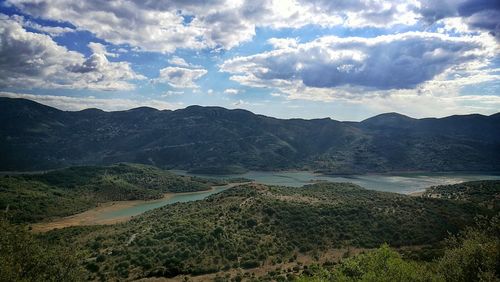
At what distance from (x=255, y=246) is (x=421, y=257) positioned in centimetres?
2233

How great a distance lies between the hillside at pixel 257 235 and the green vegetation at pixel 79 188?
36.9 metres

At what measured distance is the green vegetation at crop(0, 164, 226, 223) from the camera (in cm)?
10581

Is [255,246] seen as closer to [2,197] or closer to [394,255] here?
[394,255]

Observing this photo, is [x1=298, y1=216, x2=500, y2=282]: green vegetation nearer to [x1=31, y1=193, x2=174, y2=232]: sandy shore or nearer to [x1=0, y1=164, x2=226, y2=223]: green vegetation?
[x1=0, y1=164, x2=226, y2=223]: green vegetation

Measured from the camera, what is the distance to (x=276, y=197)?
84188mm

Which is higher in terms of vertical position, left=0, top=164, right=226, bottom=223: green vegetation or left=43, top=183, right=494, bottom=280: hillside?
left=43, top=183, right=494, bottom=280: hillside

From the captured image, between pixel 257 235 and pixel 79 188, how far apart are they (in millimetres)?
99931

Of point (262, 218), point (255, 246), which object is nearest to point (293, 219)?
point (262, 218)

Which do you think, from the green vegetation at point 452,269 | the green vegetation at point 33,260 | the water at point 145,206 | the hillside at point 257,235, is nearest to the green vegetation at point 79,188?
the water at point 145,206

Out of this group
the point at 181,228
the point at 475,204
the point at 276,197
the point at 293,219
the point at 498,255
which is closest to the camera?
the point at 498,255

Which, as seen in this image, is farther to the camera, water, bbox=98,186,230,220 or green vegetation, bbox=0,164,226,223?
water, bbox=98,186,230,220

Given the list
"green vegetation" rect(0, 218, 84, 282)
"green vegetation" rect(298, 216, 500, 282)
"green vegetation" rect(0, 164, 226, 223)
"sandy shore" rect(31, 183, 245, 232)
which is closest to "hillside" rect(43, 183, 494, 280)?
"green vegetation" rect(0, 218, 84, 282)

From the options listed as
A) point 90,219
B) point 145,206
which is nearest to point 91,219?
point 90,219

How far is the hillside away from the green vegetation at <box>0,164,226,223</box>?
36.9m
